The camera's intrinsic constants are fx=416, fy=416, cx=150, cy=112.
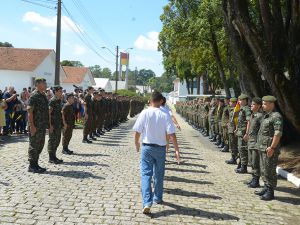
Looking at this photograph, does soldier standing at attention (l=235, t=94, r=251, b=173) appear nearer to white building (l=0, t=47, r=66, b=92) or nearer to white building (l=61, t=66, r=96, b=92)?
white building (l=0, t=47, r=66, b=92)

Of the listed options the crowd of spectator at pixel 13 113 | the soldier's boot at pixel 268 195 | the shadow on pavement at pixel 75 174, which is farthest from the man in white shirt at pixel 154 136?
the crowd of spectator at pixel 13 113

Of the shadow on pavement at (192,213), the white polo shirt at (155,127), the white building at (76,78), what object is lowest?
the shadow on pavement at (192,213)

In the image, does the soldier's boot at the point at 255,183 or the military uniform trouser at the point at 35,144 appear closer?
the soldier's boot at the point at 255,183

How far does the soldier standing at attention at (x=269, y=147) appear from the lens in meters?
7.41

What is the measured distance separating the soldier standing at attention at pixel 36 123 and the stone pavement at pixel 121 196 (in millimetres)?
412

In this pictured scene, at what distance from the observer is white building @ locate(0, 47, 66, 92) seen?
41.1 meters

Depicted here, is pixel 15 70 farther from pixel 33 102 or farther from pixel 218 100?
pixel 33 102

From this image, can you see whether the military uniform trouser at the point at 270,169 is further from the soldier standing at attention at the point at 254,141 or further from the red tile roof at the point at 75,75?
the red tile roof at the point at 75,75

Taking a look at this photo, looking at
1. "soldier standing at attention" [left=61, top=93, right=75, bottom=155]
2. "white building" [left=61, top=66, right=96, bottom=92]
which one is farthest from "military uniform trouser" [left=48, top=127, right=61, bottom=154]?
"white building" [left=61, top=66, right=96, bottom=92]

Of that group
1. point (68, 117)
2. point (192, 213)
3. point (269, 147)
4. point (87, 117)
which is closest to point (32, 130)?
point (68, 117)

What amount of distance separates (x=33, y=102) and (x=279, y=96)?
20.9 ft

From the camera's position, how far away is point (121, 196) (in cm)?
714

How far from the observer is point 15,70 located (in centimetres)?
4097

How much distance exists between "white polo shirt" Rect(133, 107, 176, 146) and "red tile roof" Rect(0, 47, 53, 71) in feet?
120
